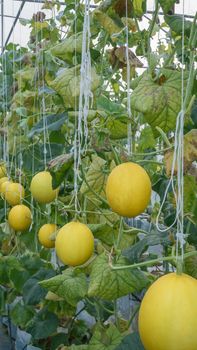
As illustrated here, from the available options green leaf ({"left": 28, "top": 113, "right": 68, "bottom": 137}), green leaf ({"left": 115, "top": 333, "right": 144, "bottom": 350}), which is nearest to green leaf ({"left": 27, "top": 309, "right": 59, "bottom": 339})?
green leaf ({"left": 28, "top": 113, "right": 68, "bottom": 137})

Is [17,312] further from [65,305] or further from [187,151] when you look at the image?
[187,151]

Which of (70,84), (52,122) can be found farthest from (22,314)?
(70,84)

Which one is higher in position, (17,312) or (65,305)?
(65,305)

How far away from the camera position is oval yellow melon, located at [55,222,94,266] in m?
1.06

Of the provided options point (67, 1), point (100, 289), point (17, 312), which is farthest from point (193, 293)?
point (67, 1)

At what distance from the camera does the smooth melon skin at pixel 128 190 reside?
Answer: 34.5 inches

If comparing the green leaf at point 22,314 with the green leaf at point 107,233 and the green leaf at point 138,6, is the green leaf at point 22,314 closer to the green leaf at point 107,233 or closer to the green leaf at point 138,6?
the green leaf at point 107,233

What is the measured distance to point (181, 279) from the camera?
0.66m

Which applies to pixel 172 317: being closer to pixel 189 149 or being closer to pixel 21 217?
pixel 189 149

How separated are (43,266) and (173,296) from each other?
136 centimetres

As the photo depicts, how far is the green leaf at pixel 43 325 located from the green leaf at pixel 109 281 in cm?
85

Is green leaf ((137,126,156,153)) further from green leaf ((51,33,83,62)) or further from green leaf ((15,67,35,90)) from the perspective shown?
green leaf ((15,67,35,90))

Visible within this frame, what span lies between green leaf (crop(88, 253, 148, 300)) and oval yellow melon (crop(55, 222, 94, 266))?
3 cm

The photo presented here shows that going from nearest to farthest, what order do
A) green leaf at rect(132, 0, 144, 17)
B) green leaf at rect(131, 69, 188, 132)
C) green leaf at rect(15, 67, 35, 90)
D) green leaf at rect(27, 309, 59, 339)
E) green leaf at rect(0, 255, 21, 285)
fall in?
green leaf at rect(131, 69, 188, 132) → green leaf at rect(132, 0, 144, 17) → green leaf at rect(27, 309, 59, 339) → green leaf at rect(0, 255, 21, 285) → green leaf at rect(15, 67, 35, 90)
